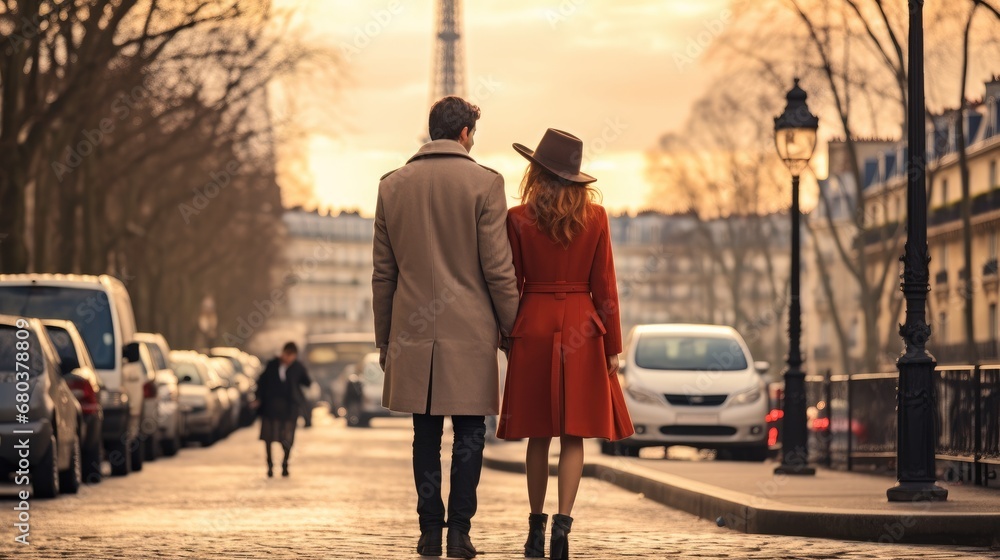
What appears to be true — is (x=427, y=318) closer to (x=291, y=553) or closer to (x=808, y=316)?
(x=291, y=553)

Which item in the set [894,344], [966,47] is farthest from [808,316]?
[966,47]

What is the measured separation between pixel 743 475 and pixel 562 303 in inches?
363

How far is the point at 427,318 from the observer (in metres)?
9.35

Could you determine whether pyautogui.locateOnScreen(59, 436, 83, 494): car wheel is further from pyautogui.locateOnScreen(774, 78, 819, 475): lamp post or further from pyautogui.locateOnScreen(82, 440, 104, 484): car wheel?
pyautogui.locateOnScreen(774, 78, 819, 475): lamp post

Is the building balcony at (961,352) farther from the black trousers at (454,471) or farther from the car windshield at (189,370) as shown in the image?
the black trousers at (454,471)

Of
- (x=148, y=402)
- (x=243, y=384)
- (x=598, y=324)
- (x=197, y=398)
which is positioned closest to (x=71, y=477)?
(x=148, y=402)

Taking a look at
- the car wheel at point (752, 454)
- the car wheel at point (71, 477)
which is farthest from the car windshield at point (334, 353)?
the car wheel at point (71, 477)

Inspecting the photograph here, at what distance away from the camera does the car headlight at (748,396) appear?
76.7ft

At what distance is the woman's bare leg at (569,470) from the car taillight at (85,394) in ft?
32.7

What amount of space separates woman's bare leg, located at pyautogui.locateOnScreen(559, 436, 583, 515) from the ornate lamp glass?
11.0 m

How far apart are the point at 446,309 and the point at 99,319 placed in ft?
41.3

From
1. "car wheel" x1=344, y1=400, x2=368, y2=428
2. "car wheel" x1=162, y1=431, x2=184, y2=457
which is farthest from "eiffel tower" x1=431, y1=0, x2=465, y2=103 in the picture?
"car wheel" x1=162, y1=431, x2=184, y2=457

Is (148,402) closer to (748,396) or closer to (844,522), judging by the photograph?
(748,396)

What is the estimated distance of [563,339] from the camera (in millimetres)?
9375
